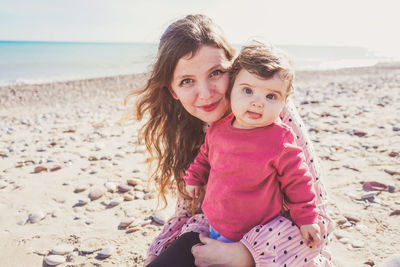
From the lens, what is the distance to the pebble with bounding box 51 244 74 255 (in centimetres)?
288

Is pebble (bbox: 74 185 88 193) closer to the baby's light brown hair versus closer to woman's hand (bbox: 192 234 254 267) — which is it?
woman's hand (bbox: 192 234 254 267)

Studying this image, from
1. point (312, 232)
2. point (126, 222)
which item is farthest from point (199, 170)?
point (126, 222)

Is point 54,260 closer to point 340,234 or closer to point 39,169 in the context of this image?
point 39,169

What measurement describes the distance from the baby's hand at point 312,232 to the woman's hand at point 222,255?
0.35m

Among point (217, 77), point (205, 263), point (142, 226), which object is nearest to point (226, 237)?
point (205, 263)

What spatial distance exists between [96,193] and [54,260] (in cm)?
127

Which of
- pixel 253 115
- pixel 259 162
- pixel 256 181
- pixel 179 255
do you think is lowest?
pixel 179 255

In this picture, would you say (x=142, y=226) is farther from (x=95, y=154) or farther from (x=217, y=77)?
(x=95, y=154)

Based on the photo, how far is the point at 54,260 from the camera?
2.75m

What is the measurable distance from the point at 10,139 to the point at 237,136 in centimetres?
658

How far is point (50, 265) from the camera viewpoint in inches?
108

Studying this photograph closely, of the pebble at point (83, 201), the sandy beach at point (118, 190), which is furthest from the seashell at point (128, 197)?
the pebble at point (83, 201)

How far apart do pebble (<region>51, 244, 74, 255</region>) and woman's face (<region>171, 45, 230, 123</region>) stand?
5.99ft

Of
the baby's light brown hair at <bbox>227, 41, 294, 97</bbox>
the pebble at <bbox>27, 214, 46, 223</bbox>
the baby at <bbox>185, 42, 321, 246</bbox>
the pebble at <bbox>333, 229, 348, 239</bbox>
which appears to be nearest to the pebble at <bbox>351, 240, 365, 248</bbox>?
the pebble at <bbox>333, 229, 348, 239</bbox>
